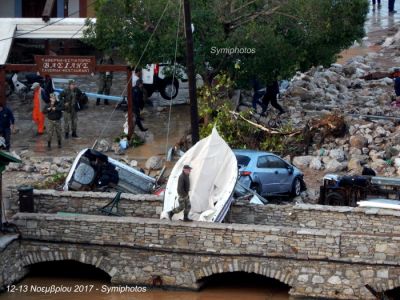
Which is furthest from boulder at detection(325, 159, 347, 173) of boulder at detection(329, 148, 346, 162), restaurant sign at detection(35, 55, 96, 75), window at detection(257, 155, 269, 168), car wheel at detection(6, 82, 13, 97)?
car wheel at detection(6, 82, 13, 97)

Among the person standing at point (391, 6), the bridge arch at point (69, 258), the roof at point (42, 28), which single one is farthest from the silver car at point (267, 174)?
the person standing at point (391, 6)

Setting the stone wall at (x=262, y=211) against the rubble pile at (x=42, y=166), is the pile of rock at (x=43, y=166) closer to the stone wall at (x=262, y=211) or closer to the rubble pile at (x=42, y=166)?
the rubble pile at (x=42, y=166)

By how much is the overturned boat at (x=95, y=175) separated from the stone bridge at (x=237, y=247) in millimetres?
1978

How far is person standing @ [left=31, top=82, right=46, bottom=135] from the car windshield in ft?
21.7

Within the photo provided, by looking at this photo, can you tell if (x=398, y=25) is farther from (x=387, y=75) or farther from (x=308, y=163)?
(x=308, y=163)

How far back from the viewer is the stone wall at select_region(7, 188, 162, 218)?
28.5 m

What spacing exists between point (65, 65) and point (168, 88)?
14.7ft

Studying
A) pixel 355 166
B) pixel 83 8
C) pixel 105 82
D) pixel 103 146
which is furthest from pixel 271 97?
pixel 83 8

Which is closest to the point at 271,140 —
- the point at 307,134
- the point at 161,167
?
the point at 307,134

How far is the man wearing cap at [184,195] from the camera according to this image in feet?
88.3

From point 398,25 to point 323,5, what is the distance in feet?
86.6

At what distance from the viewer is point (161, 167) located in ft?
108

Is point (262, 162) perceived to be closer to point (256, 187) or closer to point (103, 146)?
point (256, 187)

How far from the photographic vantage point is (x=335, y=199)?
30.1 metres
